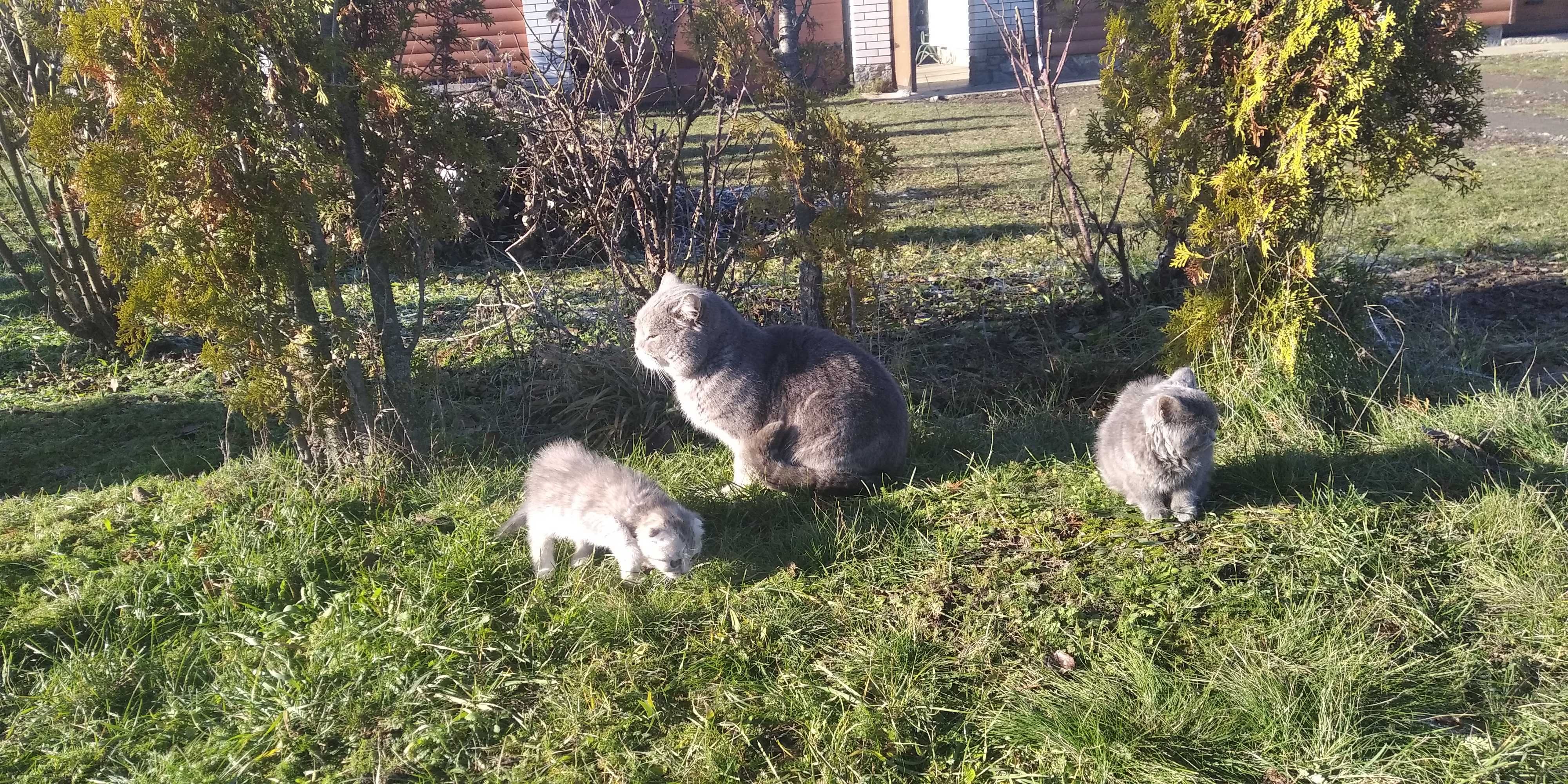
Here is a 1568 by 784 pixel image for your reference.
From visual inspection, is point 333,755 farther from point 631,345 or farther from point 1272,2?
point 1272,2

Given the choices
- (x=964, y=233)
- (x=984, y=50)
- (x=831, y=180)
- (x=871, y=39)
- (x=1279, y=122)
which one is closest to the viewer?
(x=1279, y=122)

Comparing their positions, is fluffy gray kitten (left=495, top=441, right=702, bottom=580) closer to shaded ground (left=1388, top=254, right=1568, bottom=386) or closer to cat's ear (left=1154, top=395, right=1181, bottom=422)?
cat's ear (left=1154, top=395, right=1181, bottom=422)

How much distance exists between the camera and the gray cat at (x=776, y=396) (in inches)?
167

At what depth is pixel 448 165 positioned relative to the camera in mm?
4473

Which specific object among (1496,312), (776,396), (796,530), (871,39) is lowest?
(796,530)

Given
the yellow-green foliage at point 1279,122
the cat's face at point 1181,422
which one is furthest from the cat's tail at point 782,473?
the yellow-green foliage at point 1279,122

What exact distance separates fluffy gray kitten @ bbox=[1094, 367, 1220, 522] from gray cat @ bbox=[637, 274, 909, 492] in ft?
3.31

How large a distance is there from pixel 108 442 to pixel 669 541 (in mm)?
4012

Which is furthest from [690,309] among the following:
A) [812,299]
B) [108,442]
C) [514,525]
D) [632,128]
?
[108,442]

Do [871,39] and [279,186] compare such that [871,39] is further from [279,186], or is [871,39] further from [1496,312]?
[279,186]

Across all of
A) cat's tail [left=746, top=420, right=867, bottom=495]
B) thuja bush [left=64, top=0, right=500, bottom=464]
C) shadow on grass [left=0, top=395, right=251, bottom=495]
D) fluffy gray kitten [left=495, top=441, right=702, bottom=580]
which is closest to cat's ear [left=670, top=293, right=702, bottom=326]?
cat's tail [left=746, top=420, right=867, bottom=495]

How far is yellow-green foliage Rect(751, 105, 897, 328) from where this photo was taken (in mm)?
5129

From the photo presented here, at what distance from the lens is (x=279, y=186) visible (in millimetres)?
3781

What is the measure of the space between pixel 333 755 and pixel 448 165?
2.73m
